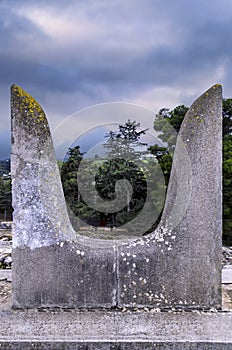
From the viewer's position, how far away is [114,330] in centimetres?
288

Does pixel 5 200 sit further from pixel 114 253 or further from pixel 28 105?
pixel 114 253

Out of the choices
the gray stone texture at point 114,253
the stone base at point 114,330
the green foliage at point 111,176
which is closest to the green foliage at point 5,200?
the green foliage at point 111,176

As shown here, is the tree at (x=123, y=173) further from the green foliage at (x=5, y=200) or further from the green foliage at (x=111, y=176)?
the green foliage at (x=5, y=200)

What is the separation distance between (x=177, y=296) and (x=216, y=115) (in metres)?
1.91

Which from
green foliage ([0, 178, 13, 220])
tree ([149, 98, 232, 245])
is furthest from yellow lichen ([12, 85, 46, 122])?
green foliage ([0, 178, 13, 220])

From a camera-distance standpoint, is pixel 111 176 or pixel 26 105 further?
pixel 111 176

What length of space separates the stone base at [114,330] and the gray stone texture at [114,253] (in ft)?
0.53

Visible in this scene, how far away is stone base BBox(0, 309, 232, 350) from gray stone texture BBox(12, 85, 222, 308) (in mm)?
163

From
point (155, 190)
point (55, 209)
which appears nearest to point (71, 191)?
point (155, 190)

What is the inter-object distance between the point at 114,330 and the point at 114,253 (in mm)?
756

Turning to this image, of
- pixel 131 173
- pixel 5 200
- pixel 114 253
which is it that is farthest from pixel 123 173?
pixel 5 200

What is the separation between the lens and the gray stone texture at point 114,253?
3.37 m

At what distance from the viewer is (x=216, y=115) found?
344 centimetres

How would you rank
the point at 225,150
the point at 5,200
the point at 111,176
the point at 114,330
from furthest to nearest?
1. the point at 5,200
2. the point at 225,150
3. the point at 111,176
4. the point at 114,330
